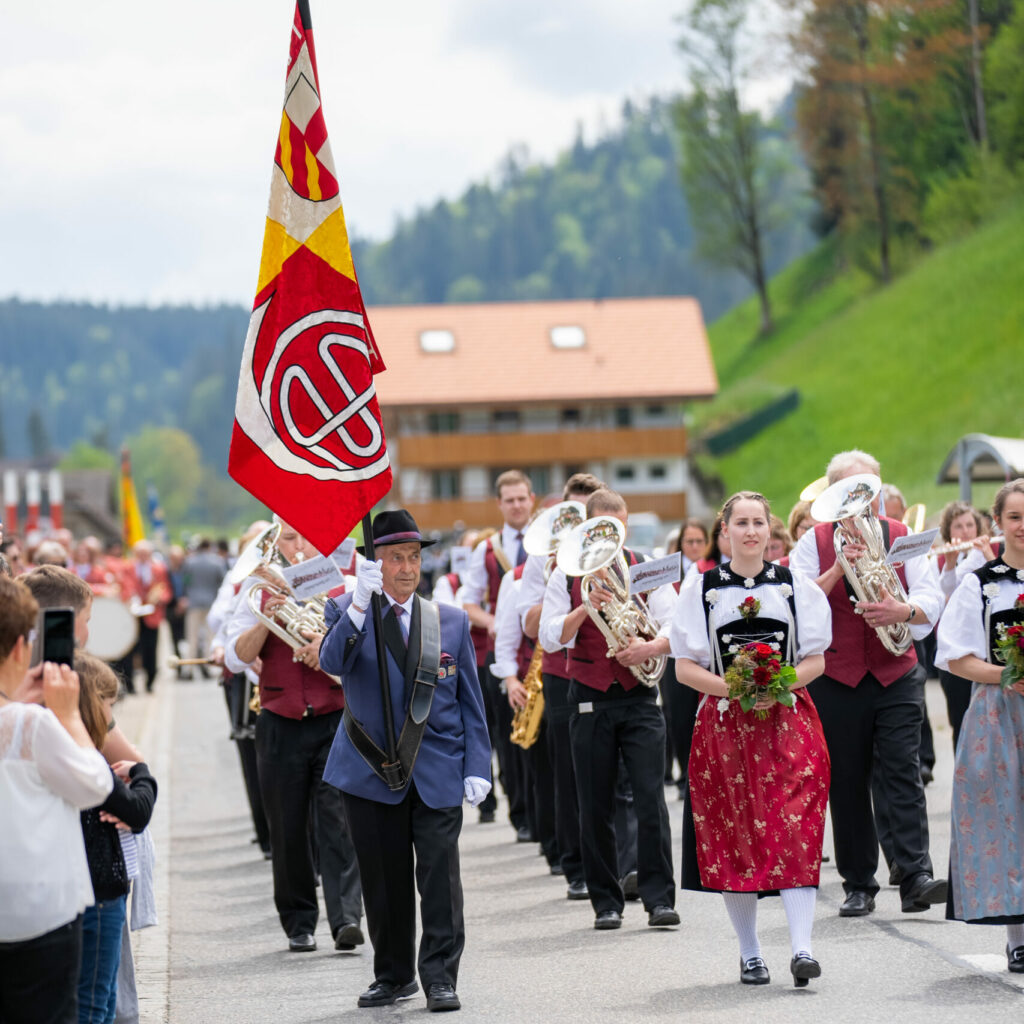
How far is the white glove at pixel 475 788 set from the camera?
25.2 ft

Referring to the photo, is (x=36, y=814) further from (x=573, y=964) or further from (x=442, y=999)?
(x=573, y=964)

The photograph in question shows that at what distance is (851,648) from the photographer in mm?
9289

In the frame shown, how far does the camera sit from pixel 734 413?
236ft

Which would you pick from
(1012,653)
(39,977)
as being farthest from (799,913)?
(39,977)

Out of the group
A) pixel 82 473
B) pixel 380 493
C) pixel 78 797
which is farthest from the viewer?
pixel 82 473

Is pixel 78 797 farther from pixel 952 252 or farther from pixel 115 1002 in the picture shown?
pixel 952 252

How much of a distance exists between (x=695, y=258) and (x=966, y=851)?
82.4m

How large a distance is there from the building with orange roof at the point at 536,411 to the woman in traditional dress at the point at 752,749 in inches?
2351

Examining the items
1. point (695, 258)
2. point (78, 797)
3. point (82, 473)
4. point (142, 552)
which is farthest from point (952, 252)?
point (82, 473)

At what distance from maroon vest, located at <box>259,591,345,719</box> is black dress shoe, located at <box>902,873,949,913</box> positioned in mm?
2906

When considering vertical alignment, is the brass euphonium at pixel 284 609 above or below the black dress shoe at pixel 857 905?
above

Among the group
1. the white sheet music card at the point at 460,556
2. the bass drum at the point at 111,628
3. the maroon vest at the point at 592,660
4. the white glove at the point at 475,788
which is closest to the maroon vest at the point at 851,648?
the maroon vest at the point at 592,660

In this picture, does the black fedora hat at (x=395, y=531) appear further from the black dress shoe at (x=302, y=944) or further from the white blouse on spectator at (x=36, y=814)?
the white blouse on spectator at (x=36, y=814)

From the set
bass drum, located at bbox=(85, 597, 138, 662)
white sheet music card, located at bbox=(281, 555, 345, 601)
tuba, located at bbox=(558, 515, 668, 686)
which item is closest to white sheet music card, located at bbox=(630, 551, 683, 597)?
tuba, located at bbox=(558, 515, 668, 686)
